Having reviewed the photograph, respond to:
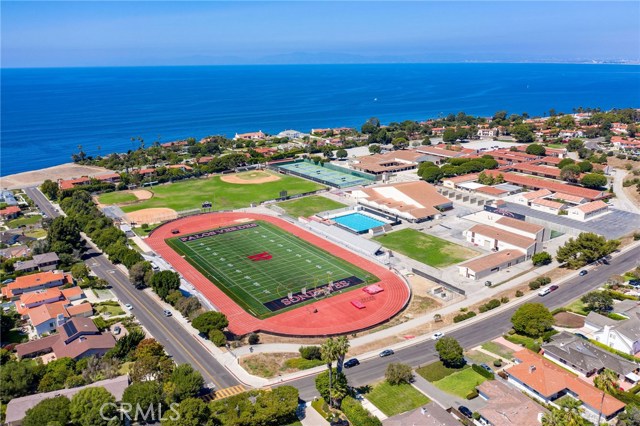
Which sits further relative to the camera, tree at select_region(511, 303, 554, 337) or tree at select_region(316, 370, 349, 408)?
tree at select_region(511, 303, 554, 337)

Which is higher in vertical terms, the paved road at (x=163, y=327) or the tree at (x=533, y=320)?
the tree at (x=533, y=320)

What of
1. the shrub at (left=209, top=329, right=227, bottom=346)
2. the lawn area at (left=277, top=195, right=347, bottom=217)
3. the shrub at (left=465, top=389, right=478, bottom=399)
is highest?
the shrub at (left=209, top=329, right=227, bottom=346)

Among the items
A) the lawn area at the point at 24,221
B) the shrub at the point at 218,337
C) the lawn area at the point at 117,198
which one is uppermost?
the shrub at the point at 218,337

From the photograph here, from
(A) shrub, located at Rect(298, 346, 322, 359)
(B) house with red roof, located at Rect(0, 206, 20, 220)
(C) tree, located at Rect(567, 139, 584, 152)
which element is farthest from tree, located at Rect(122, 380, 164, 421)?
(C) tree, located at Rect(567, 139, 584, 152)

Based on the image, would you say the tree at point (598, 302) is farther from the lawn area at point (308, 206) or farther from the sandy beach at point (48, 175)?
the sandy beach at point (48, 175)

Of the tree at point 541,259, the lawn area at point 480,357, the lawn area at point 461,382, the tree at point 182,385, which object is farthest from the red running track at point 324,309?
the tree at point 541,259

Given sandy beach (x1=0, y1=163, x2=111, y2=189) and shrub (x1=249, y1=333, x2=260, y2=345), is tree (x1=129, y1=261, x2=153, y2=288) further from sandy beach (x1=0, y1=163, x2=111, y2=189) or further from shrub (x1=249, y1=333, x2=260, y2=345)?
sandy beach (x1=0, y1=163, x2=111, y2=189)

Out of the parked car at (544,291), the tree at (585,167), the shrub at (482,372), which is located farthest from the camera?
the tree at (585,167)

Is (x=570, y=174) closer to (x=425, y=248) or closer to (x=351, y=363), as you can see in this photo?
(x=425, y=248)
